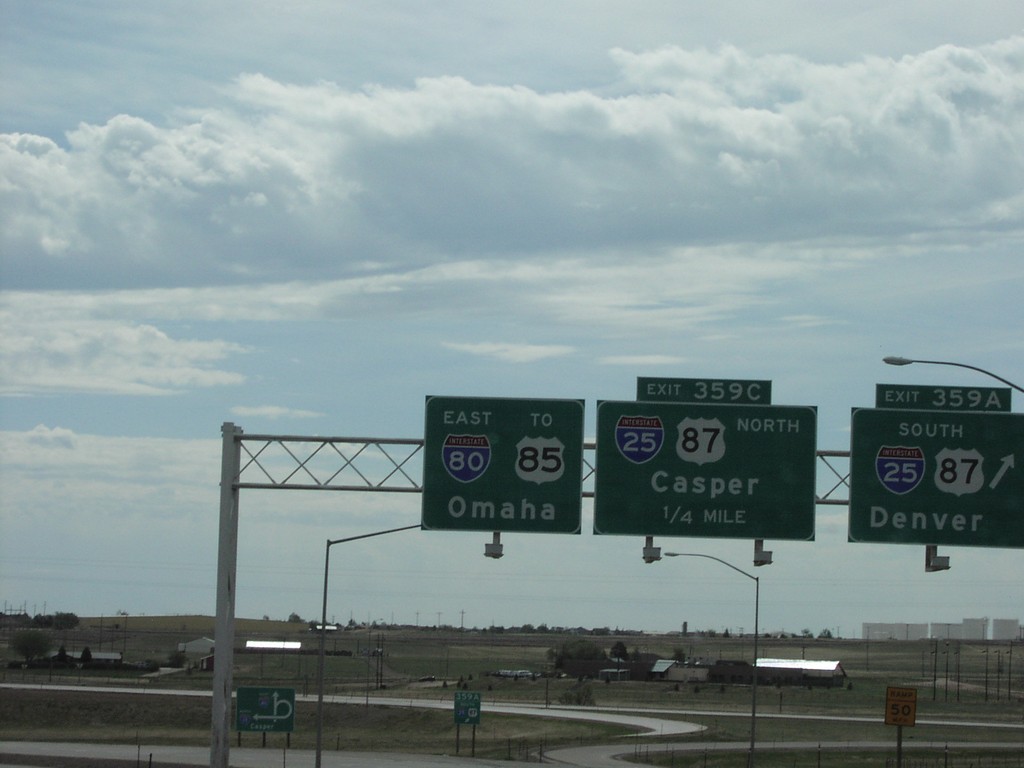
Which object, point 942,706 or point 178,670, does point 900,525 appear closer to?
point 942,706

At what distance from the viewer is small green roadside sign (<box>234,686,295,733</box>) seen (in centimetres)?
4350

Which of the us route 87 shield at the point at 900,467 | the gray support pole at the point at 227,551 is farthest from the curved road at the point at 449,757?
the us route 87 shield at the point at 900,467

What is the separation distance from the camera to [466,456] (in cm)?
2898

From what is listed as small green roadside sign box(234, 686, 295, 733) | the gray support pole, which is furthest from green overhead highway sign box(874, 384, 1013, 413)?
small green roadside sign box(234, 686, 295, 733)

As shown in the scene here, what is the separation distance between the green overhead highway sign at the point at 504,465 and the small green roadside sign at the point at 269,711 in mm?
17200

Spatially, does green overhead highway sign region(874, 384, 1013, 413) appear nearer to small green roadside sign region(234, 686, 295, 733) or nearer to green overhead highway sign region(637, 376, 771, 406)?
green overhead highway sign region(637, 376, 771, 406)

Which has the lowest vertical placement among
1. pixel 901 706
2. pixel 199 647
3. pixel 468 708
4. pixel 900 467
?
pixel 199 647

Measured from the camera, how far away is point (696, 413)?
29.0 meters

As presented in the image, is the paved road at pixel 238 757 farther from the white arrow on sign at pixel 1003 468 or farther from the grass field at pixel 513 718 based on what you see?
the white arrow on sign at pixel 1003 468

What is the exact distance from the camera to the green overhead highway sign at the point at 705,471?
2859 cm

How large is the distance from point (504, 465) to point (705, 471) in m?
4.20

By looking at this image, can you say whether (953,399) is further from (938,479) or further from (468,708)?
(468,708)

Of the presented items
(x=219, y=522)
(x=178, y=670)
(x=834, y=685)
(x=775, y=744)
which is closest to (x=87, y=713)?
(x=775, y=744)

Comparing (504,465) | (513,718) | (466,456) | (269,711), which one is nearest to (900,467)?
(504,465)
